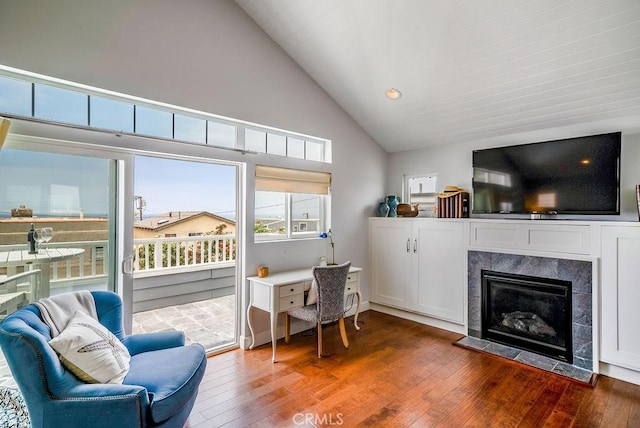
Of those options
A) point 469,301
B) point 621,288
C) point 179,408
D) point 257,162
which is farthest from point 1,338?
point 621,288

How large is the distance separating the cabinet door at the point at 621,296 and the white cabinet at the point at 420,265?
1233 mm

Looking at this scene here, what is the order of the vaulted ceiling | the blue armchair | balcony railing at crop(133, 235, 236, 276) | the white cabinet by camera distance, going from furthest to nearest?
balcony railing at crop(133, 235, 236, 276) < the white cabinet < the vaulted ceiling < the blue armchair

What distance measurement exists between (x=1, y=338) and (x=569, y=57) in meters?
4.08

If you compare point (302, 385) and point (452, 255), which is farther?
point (452, 255)

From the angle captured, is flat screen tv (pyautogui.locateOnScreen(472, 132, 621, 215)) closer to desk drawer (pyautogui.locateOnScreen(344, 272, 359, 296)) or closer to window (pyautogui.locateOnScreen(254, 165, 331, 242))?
desk drawer (pyautogui.locateOnScreen(344, 272, 359, 296))

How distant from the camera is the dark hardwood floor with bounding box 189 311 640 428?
2.20 meters

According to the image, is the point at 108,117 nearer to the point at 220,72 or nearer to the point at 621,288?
the point at 220,72

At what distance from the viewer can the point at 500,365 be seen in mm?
3002

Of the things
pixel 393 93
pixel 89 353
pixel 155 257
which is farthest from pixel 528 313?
pixel 155 257

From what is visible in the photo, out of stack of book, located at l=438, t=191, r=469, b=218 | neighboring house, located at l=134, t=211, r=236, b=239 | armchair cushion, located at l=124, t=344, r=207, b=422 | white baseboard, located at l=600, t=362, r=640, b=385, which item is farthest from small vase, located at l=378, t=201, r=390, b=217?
armchair cushion, located at l=124, t=344, r=207, b=422

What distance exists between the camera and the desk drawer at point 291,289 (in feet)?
10.2

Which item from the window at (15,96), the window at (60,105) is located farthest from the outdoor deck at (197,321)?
the window at (15,96)

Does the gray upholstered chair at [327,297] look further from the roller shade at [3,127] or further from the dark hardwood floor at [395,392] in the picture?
the roller shade at [3,127]

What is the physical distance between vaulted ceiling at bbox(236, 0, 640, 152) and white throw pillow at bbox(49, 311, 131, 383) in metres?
2.98
